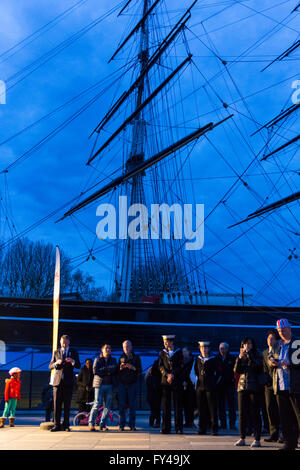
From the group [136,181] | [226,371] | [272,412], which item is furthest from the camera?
[136,181]

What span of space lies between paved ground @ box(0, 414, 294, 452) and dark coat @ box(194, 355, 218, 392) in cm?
82

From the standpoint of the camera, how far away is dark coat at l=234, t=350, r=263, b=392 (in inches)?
285

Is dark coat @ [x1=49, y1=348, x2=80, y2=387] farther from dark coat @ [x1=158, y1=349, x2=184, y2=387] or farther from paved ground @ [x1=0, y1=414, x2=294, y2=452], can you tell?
dark coat @ [x1=158, y1=349, x2=184, y2=387]

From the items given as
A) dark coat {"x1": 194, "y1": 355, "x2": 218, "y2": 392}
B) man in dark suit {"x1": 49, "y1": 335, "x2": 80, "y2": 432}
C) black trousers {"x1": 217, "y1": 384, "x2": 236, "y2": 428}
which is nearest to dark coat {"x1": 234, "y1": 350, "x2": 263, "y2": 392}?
dark coat {"x1": 194, "y1": 355, "x2": 218, "y2": 392}

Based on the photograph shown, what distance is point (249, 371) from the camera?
7316mm

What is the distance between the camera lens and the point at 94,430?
8.72 m

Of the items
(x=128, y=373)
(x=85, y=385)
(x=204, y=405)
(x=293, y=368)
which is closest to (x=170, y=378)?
(x=204, y=405)

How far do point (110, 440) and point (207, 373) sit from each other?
215cm

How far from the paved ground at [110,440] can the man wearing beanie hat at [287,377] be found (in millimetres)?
521

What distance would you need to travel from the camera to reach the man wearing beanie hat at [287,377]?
623 centimetres

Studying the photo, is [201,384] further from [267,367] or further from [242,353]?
[267,367]

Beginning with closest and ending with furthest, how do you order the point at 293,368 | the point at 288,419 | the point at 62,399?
1. the point at 293,368
2. the point at 288,419
3. the point at 62,399
